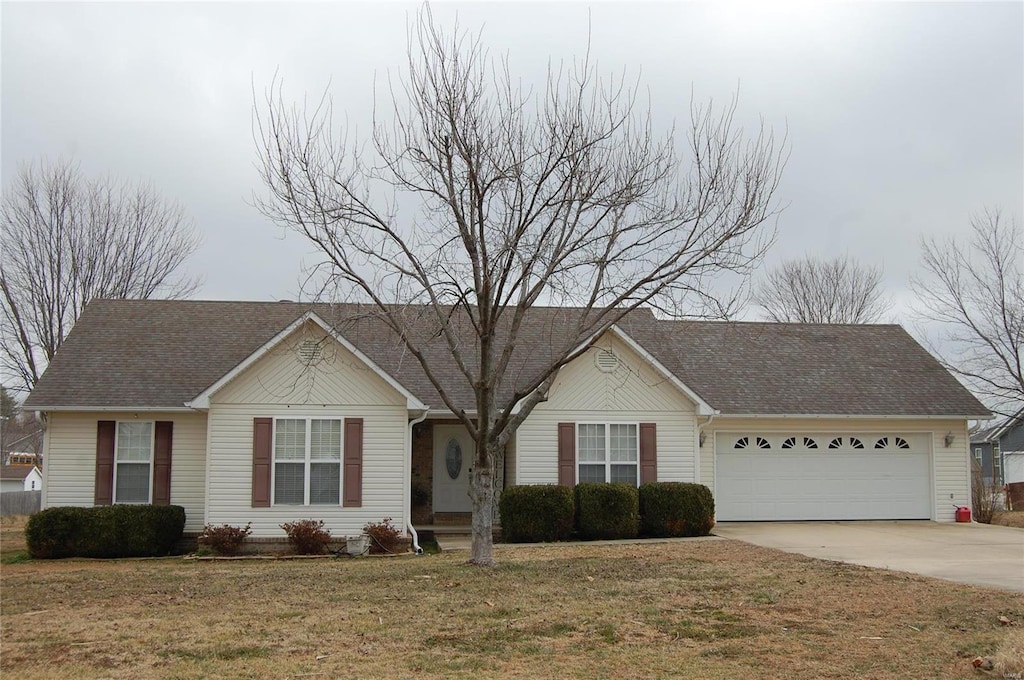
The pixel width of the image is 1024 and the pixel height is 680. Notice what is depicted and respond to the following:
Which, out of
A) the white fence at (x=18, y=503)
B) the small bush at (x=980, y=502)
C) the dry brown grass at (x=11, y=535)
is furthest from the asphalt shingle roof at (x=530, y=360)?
the white fence at (x=18, y=503)

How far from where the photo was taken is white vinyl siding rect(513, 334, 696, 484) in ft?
64.8

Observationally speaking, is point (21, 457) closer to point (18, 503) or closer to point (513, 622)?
point (18, 503)

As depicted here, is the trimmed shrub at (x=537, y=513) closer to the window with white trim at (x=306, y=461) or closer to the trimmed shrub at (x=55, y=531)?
the window with white trim at (x=306, y=461)

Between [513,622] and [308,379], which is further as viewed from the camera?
[308,379]

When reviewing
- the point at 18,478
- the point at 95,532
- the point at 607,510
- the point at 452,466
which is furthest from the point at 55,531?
the point at 18,478

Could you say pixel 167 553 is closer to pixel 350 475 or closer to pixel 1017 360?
pixel 350 475

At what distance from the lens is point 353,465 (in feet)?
58.0

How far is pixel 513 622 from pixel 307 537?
26.2 feet

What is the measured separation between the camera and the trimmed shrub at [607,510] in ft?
60.9

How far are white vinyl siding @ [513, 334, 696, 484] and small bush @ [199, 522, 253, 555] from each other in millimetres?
5755

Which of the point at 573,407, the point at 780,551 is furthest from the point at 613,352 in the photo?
the point at 780,551

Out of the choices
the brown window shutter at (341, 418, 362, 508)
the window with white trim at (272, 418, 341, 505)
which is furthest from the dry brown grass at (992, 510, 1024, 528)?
the window with white trim at (272, 418, 341, 505)

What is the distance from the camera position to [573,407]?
1991 centimetres

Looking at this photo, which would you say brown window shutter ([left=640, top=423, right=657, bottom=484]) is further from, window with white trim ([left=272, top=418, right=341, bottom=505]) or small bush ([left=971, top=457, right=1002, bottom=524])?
small bush ([left=971, top=457, right=1002, bottom=524])
